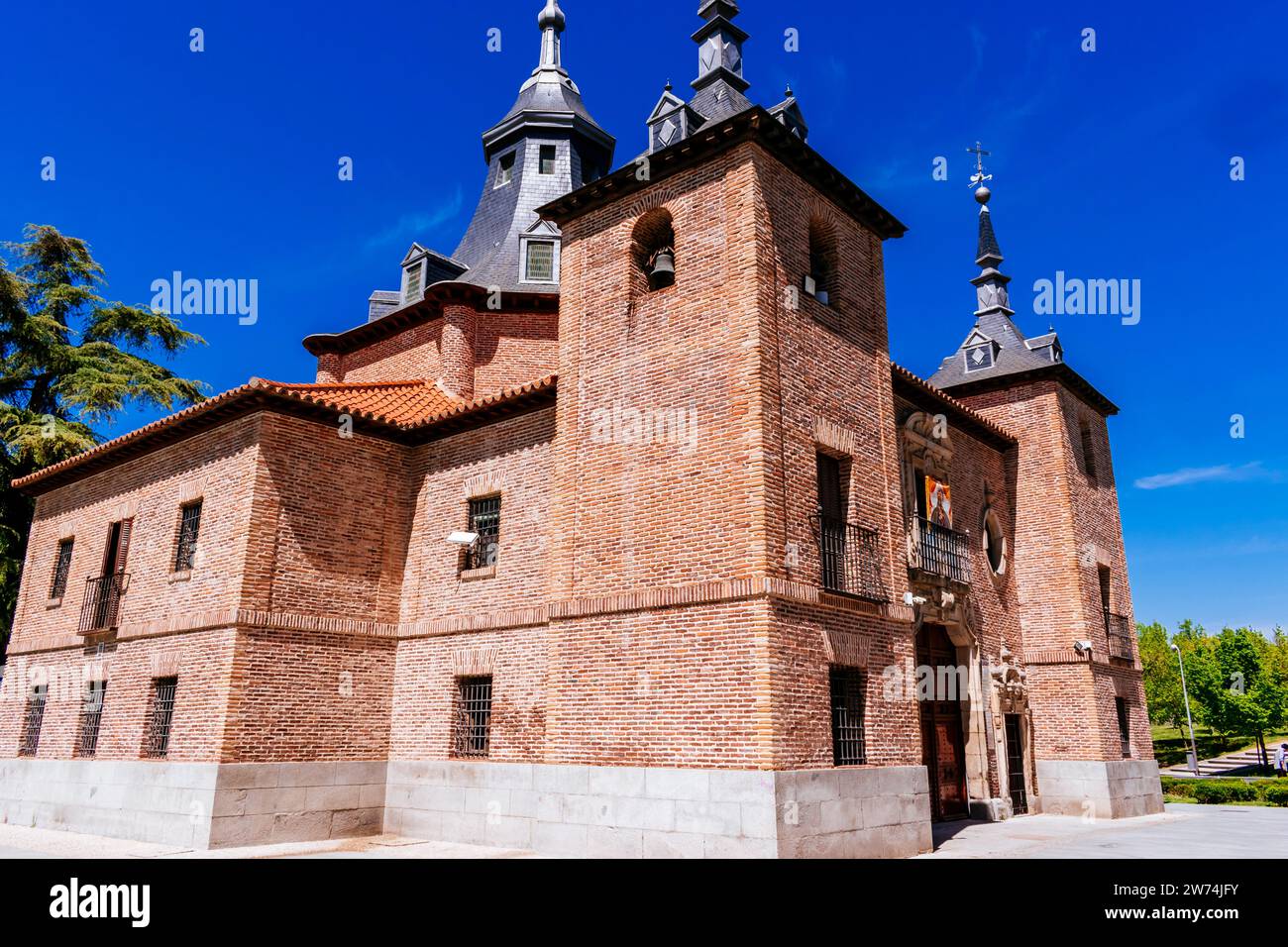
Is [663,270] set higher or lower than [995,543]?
higher

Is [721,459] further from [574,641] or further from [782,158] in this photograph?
[782,158]

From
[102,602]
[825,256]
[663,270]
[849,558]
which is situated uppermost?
[825,256]

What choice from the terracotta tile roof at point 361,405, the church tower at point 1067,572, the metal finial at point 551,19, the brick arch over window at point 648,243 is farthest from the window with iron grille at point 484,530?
the metal finial at point 551,19

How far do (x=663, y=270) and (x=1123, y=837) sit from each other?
11.9 metres

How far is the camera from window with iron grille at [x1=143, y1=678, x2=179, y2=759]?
48.8 ft

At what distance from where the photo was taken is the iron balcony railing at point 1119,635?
20.4 metres

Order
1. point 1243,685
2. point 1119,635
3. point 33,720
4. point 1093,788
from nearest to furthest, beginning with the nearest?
point 1093,788
point 33,720
point 1119,635
point 1243,685

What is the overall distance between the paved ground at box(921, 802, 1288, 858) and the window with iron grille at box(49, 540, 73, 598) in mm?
18367

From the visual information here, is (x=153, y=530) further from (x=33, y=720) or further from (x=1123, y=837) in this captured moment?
(x=1123, y=837)

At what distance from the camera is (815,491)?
41.7 feet

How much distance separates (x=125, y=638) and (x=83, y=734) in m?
2.22

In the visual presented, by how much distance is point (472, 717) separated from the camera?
49.3 ft

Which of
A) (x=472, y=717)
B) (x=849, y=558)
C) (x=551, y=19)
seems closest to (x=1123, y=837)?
(x=849, y=558)
